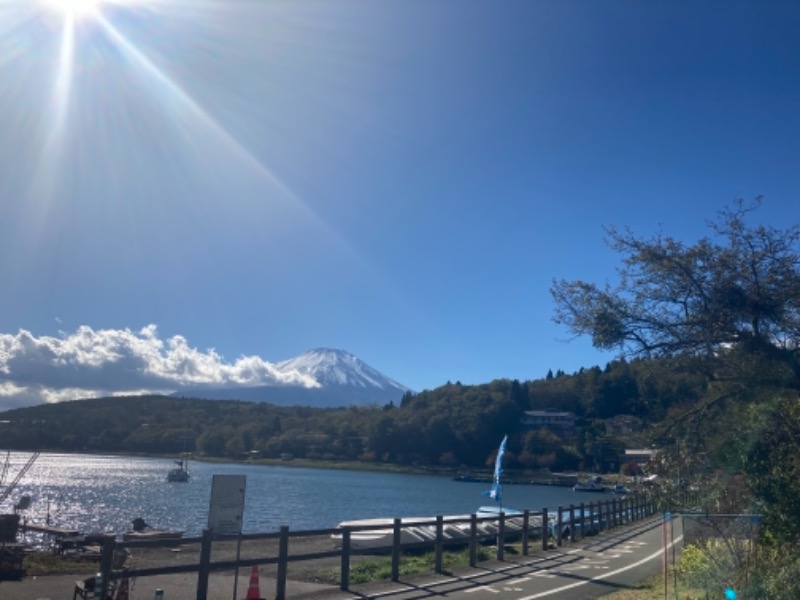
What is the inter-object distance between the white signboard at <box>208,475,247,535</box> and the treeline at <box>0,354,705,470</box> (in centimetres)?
10098

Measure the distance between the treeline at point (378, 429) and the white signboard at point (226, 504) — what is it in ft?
331

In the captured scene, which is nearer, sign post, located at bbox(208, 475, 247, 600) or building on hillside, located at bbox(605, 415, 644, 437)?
sign post, located at bbox(208, 475, 247, 600)

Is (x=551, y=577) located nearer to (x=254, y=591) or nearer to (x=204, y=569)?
(x=254, y=591)

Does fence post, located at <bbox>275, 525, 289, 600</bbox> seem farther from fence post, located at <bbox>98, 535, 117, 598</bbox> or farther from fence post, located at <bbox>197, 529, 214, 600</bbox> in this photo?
fence post, located at <bbox>98, 535, 117, 598</bbox>

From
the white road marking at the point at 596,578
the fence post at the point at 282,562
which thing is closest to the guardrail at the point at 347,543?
the fence post at the point at 282,562

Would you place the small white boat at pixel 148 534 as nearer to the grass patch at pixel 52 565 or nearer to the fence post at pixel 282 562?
the grass patch at pixel 52 565

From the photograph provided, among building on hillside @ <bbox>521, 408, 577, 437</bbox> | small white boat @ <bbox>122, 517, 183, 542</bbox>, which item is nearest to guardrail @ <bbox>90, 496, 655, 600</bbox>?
small white boat @ <bbox>122, 517, 183, 542</bbox>

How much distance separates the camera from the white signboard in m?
11.9

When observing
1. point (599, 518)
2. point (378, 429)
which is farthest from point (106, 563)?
Answer: point (378, 429)

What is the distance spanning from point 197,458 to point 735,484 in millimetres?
154513

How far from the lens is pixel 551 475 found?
411 feet

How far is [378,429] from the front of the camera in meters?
145

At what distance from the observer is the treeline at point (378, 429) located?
434 feet

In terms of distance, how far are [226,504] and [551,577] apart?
7.90m
